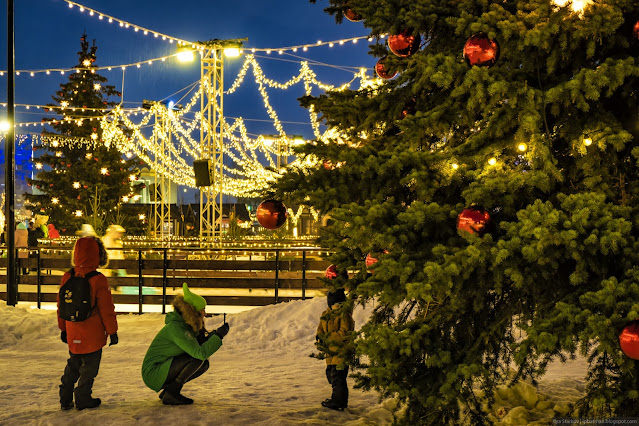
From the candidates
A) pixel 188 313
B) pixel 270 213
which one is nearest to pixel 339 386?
pixel 188 313

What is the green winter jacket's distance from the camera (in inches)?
213

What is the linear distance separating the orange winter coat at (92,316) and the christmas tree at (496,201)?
2517 millimetres

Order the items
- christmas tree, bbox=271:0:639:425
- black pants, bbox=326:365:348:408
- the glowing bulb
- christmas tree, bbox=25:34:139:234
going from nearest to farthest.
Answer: christmas tree, bbox=271:0:639:425 < black pants, bbox=326:365:348:408 < the glowing bulb < christmas tree, bbox=25:34:139:234

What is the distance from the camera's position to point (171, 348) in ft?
18.2

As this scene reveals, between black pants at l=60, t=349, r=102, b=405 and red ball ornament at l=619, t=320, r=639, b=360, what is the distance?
14.3 ft

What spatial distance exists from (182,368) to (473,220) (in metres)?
3.25

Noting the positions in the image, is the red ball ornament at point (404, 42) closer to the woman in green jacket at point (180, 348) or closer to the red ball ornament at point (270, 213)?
the red ball ornament at point (270, 213)

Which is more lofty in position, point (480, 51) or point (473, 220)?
point (480, 51)

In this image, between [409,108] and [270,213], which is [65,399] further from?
[409,108]

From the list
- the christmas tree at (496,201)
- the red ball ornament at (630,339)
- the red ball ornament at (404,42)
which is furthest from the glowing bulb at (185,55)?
the red ball ornament at (630,339)

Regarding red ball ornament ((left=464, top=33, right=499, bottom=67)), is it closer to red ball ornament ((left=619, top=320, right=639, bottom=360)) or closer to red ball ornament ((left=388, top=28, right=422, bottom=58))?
red ball ornament ((left=388, top=28, right=422, bottom=58))

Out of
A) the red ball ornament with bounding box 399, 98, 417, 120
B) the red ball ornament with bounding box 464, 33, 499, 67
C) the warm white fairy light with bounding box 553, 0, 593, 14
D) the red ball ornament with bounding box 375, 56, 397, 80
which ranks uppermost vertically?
the warm white fairy light with bounding box 553, 0, 593, 14

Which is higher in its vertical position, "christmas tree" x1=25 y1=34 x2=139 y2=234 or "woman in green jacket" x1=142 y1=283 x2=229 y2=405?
"christmas tree" x1=25 y1=34 x2=139 y2=234

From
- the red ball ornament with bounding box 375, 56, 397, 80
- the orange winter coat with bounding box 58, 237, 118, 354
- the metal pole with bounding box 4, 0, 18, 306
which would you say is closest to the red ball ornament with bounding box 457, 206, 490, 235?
the red ball ornament with bounding box 375, 56, 397, 80
